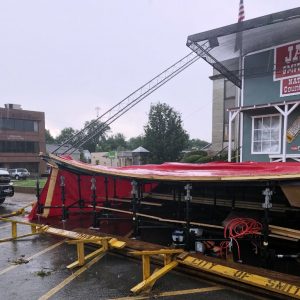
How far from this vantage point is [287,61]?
12945 mm

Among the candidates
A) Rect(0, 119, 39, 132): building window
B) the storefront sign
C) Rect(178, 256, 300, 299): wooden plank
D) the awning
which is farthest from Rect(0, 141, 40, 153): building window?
Rect(178, 256, 300, 299): wooden plank

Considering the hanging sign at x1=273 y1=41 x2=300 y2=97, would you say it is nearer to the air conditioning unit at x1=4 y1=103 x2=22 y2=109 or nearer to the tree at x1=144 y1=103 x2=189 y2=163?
the tree at x1=144 y1=103 x2=189 y2=163

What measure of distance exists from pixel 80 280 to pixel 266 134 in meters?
10.6

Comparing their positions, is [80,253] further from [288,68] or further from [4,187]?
[288,68]

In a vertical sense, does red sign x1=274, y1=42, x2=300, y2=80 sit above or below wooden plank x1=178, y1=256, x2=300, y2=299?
above

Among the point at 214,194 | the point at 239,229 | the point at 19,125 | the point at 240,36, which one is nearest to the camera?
the point at 239,229

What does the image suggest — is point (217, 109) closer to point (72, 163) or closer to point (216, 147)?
point (216, 147)

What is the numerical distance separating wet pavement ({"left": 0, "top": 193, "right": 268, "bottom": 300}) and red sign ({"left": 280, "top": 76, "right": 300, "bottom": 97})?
32.2 feet

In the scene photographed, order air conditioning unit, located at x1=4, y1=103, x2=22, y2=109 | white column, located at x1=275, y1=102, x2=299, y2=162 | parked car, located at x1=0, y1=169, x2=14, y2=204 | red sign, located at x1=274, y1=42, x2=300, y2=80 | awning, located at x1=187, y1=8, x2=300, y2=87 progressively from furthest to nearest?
air conditioning unit, located at x1=4, y1=103, x2=22, y2=109, parked car, located at x1=0, y1=169, x2=14, y2=204, red sign, located at x1=274, y1=42, x2=300, y2=80, white column, located at x1=275, y1=102, x2=299, y2=162, awning, located at x1=187, y1=8, x2=300, y2=87

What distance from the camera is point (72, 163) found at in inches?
296

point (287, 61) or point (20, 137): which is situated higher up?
point (287, 61)

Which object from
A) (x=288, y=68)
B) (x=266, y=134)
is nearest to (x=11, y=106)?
(x=266, y=134)

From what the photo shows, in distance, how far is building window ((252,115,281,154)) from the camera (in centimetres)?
1327

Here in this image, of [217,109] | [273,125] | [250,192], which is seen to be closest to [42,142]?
[217,109]
